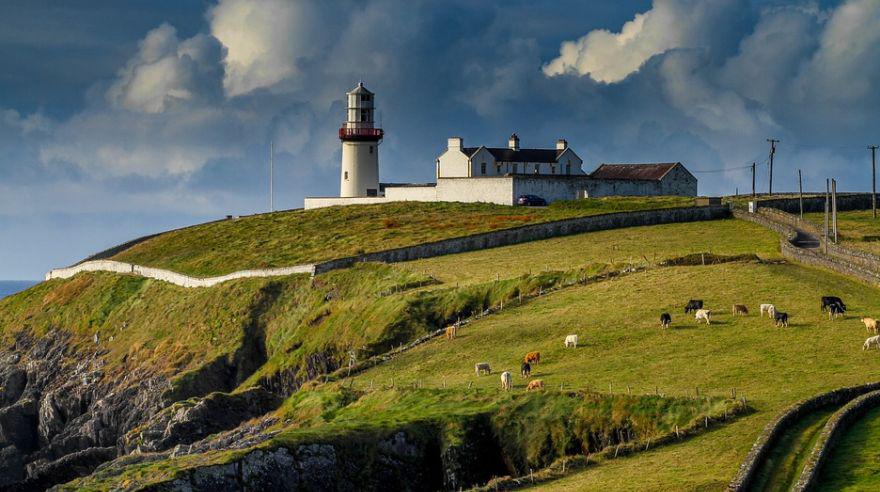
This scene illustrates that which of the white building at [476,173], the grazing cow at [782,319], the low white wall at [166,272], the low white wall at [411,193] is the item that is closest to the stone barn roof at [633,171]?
the white building at [476,173]

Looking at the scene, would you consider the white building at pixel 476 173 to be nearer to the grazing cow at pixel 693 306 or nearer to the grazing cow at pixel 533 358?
the grazing cow at pixel 693 306

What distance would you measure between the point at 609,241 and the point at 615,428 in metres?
56.0

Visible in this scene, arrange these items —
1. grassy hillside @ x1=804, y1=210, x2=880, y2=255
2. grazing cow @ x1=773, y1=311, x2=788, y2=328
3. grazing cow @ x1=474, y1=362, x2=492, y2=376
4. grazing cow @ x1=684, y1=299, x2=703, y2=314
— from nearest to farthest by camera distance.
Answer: grazing cow @ x1=474, y1=362, x2=492, y2=376
grazing cow @ x1=773, y1=311, x2=788, y2=328
grazing cow @ x1=684, y1=299, x2=703, y2=314
grassy hillside @ x1=804, y1=210, x2=880, y2=255

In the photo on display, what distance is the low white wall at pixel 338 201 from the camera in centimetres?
15612

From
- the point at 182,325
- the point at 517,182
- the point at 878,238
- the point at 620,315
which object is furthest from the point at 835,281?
the point at 517,182

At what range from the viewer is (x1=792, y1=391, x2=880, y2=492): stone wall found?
47.3 m

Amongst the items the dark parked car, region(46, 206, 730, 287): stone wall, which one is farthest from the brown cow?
the dark parked car

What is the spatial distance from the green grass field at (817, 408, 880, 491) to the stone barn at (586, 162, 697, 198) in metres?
94.0

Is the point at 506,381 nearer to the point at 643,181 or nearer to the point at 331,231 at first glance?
the point at 331,231

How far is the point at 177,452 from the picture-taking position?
7056 centimetres

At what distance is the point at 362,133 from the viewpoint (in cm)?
15612

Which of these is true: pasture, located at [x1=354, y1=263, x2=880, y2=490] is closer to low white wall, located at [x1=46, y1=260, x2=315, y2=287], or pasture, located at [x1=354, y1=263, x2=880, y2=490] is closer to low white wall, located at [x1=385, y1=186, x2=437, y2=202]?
low white wall, located at [x1=46, y1=260, x2=315, y2=287]

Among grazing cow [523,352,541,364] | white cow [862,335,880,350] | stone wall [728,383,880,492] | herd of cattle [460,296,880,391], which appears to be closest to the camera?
stone wall [728,383,880,492]

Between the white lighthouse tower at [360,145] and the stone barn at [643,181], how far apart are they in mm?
24708
